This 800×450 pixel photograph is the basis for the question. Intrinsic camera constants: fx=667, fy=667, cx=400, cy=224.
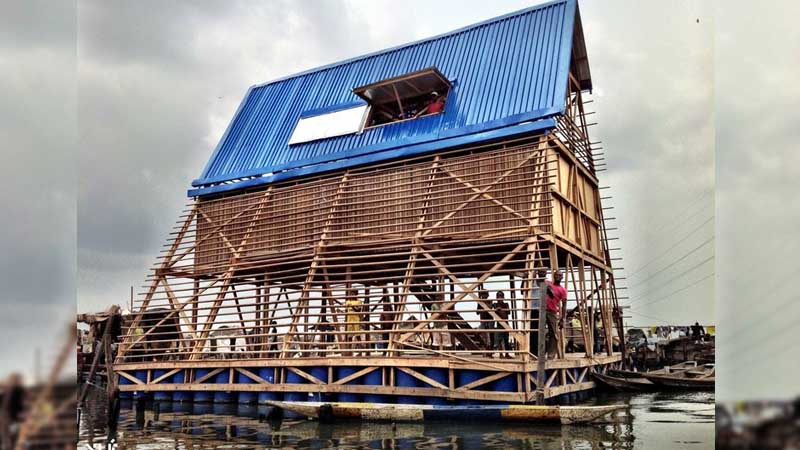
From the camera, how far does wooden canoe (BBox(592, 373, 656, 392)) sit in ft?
43.1

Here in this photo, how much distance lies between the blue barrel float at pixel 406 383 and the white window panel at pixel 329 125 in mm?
6391

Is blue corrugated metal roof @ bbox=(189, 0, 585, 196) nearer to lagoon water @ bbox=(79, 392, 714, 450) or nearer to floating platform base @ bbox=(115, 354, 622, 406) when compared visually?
floating platform base @ bbox=(115, 354, 622, 406)

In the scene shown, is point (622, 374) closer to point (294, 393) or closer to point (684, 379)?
point (684, 379)

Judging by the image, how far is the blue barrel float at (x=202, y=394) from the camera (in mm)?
12836

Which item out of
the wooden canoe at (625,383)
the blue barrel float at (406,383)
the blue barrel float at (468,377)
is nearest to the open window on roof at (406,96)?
the blue barrel float at (406,383)

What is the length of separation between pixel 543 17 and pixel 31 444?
13142 millimetres

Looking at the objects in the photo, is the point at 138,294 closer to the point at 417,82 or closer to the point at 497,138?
the point at 417,82

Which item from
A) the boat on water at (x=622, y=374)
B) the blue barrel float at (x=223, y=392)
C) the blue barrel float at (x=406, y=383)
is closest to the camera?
the blue barrel float at (x=406, y=383)

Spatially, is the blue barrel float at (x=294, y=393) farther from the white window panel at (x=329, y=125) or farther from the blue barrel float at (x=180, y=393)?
the white window panel at (x=329, y=125)

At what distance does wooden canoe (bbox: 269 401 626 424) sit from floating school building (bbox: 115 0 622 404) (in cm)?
70

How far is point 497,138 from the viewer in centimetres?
1267

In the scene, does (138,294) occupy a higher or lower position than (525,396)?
higher

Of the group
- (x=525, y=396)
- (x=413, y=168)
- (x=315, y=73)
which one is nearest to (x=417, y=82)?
(x=413, y=168)

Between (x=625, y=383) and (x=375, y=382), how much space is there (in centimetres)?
555
